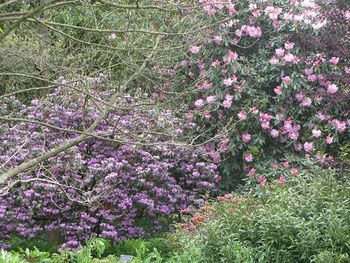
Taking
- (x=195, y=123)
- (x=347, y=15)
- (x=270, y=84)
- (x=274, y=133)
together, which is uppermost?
(x=347, y=15)

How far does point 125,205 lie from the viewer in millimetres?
6695

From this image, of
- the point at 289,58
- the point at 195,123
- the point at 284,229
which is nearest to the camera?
the point at 284,229

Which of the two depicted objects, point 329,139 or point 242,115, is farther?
point 242,115

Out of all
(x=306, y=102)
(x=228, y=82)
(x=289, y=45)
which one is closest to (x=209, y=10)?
(x=228, y=82)

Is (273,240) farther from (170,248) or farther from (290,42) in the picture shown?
(290,42)

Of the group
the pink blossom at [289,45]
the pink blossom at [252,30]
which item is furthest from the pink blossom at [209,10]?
the pink blossom at [289,45]

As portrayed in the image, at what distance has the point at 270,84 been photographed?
26.4 ft

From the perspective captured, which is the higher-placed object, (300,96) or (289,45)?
(289,45)

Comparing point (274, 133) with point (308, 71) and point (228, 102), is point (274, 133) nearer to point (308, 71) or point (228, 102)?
point (228, 102)

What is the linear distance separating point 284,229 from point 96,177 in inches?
104

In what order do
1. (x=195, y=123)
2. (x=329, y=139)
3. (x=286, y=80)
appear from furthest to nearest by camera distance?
(x=195, y=123), (x=286, y=80), (x=329, y=139)

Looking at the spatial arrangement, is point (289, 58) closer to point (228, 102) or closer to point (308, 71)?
point (308, 71)

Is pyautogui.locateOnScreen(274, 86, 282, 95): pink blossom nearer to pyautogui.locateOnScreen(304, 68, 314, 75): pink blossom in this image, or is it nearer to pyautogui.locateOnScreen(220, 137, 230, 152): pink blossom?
pyautogui.locateOnScreen(304, 68, 314, 75): pink blossom

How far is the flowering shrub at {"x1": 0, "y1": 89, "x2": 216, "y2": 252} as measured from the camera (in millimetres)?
6445
